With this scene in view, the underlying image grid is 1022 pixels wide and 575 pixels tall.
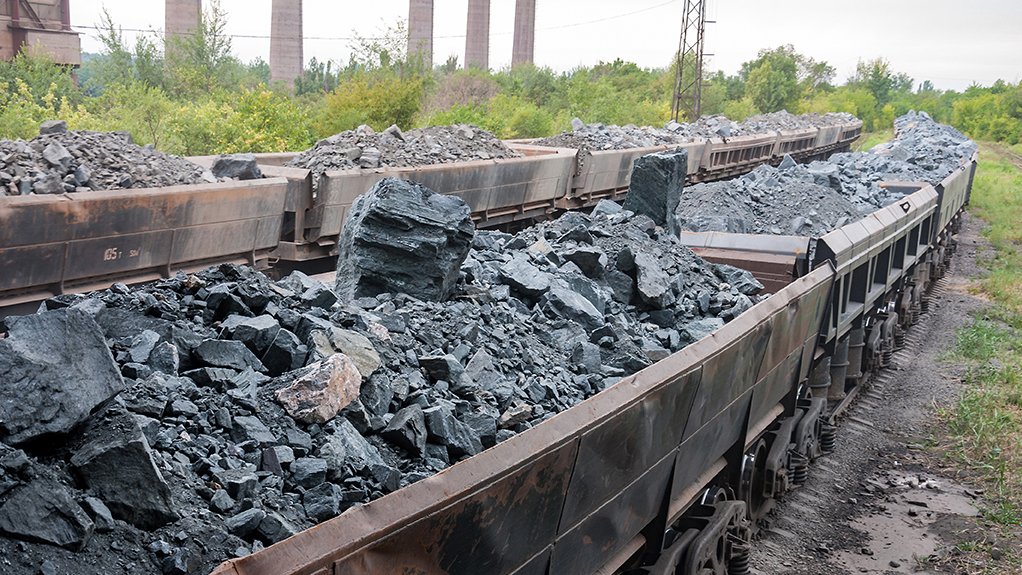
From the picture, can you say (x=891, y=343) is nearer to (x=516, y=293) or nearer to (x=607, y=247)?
(x=607, y=247)

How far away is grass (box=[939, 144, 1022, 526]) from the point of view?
7.22 metres

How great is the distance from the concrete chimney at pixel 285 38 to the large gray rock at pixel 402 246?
1181 inches

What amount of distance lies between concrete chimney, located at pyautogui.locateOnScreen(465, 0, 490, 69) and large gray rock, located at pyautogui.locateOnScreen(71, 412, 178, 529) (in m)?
44.0

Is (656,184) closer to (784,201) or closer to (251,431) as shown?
(784,201)

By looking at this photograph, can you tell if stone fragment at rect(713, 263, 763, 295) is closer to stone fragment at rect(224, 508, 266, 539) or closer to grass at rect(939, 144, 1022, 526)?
grass at rect(939, 144, 1022, 526)

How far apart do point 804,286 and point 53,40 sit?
28.8 m

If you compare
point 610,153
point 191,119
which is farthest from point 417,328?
point 191,119

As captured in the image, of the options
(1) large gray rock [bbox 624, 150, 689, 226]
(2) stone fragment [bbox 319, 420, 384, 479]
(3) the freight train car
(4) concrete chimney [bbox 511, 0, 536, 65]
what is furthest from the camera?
(4) concrete chimney [bbox 511, 0, 536, 65]

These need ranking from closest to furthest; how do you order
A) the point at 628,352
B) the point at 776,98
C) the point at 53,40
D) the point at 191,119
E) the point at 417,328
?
the point at 417,328, the point at 628,352, the point at 191,119, the point at 53,40, the point at 776,98

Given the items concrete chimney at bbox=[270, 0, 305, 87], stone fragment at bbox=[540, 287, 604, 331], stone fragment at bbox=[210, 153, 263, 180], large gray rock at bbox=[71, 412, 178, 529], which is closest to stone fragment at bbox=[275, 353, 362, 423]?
large gray rock at bbox=[71, 412, 178, 529]

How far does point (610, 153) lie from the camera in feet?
55.7

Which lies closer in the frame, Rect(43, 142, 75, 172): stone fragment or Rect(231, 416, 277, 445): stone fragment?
Rect(231, 416, 277, 445): stone fragment

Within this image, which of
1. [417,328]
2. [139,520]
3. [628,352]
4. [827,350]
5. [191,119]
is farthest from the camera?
[191,119]

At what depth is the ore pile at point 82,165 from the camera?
762 centimetres
